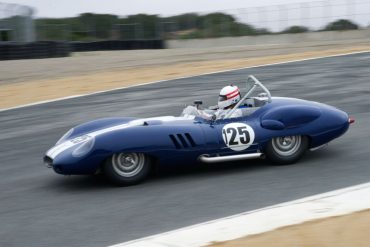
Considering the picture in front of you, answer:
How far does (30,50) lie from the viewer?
26297 millimetres

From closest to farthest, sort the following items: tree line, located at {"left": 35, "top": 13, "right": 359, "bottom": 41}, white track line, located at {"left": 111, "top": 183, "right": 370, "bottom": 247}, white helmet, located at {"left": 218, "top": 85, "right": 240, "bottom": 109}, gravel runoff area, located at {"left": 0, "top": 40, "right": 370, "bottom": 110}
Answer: white track line, located at {"left": 111, "top": 183, "right": 370, "bottom": 247} → white helmet, located at {"left": 218, "top": 85, "right": 240, "bottom": 109} → gravel runoff area, located at {"left": 0, "top": 40, "right": 370, "bottom": 110} → tree line, located at {"left": 35, "top": 13, "right": 359, "bottom": 41}

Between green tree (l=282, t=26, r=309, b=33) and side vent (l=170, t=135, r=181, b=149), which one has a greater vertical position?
green tree (l=282, t=26, r=309, b=33)

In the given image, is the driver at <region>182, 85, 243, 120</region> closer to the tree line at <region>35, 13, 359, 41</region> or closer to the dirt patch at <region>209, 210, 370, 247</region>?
the dirt patch at <region>209, 210, 370, 247</region>

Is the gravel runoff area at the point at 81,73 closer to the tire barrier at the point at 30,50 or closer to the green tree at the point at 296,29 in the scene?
the tire barrier at the point at 30,50

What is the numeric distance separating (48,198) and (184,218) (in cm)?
174

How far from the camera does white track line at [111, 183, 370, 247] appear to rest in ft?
16.7

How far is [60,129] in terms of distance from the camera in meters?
11.2

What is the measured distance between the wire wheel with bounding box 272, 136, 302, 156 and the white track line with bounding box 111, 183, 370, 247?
157cm

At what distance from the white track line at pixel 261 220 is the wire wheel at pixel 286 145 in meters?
1.57

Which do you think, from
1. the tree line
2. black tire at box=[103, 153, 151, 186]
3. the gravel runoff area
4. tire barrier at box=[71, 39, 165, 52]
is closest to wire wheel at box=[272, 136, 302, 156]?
black tire at box=[103, 153, 151, 186]

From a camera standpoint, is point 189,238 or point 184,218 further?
point 184,218

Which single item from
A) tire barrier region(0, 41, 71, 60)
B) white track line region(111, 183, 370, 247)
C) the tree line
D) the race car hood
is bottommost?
white track line region(111, 183, 370, 247)

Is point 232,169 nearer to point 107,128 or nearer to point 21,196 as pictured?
point 107,128

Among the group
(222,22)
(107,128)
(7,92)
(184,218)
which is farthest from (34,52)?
(222,22)
